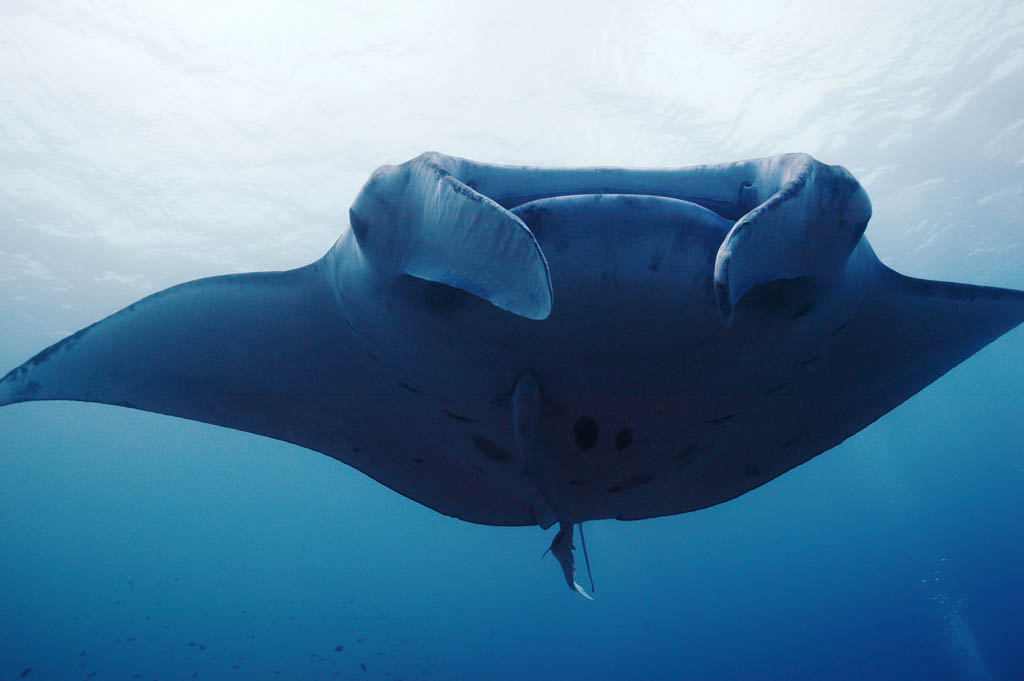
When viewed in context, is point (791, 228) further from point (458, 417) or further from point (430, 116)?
point (430, 116)

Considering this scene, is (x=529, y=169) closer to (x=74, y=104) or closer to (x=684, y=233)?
(x=684, y=233)

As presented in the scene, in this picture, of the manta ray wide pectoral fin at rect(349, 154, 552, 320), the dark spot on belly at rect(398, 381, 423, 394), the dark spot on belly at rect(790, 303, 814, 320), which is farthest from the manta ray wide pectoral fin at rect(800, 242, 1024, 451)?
the dark spot on belly at rect(398, 381, 423, 394)

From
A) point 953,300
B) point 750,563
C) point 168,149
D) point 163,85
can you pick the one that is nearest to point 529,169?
point 953,300

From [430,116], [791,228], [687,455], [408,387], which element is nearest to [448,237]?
[791,228]

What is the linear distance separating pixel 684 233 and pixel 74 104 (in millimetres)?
16993

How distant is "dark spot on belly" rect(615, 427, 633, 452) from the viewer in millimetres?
2313

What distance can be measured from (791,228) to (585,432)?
1.31 metres

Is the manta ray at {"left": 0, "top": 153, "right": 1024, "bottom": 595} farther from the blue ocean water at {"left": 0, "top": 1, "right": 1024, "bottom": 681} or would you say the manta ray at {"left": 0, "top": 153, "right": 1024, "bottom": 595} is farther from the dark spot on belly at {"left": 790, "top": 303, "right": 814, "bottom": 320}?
the blue ocean water at {"left": 0, "top": 1, "right": 1024, "bottom": 681}

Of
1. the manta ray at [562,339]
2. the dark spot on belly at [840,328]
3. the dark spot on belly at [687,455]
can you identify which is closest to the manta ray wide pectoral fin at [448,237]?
the manta ray at [562,339]

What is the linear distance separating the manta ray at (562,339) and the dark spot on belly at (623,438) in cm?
1

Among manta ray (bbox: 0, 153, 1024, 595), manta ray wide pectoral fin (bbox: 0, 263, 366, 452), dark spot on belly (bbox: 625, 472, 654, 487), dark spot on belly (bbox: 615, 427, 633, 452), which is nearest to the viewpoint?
manta ray (bbox: 0, 153, 1024, 595)

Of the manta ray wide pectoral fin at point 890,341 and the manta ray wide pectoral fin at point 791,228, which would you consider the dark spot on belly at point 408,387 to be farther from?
the manta ray wide pectoral fin at point 890,341

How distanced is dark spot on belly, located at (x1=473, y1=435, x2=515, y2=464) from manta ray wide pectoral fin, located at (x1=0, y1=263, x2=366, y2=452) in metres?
0.63

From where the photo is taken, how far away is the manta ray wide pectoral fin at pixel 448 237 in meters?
1.05
